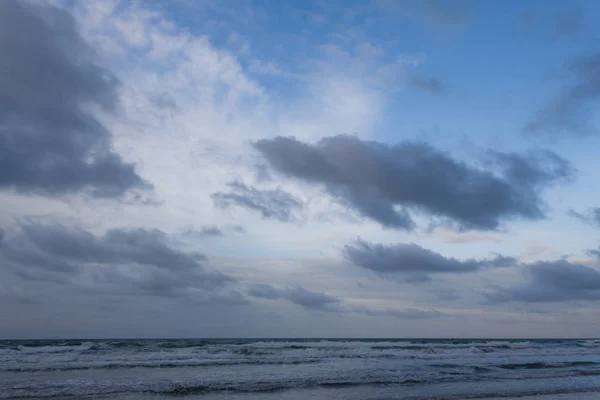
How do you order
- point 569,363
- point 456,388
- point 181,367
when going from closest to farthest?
point 456,388, point 181,367, point 569,363

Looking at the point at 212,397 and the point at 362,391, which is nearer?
the point at 212,397

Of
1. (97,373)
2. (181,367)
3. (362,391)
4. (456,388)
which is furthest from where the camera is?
(181,367)

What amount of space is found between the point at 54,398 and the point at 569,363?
3804 centimetres

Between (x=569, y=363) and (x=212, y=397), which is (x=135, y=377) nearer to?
(x=212, y=397)

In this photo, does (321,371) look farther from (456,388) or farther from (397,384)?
(456,388)

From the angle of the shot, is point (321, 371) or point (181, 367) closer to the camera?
point (321, 371)

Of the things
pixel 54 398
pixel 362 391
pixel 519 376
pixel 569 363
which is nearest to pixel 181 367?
pixel 54 398

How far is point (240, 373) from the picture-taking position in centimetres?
2592

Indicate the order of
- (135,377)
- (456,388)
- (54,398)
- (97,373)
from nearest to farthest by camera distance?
(54,398), (456,388), (135,377), (97,373)

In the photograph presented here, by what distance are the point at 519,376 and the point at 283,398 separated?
54.3ft

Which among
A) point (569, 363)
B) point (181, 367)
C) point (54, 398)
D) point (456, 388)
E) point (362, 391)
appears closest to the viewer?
point (54, 398)

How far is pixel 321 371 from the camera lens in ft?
88.1

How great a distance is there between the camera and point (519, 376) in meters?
26.4

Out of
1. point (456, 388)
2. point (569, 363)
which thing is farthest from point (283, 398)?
point (569, 363)
